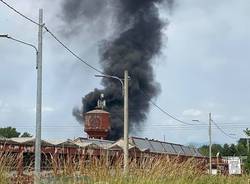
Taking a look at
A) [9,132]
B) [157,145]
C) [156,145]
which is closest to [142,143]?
[156,145]

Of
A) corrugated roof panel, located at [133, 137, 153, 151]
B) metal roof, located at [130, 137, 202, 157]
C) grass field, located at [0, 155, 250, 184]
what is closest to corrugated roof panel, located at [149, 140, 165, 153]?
metal roof, located at [130, 137, 202, 157]

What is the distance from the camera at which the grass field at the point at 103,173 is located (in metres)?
9.30

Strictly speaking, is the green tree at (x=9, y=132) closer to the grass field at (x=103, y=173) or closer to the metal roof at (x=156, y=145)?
the metal roof at (x=156, y=145)

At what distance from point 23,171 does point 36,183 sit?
1.71 ft

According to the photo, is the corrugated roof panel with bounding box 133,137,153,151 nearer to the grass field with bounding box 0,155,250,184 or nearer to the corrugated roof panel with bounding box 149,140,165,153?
the corrugated roof panel with bounding box 149,140,165,153

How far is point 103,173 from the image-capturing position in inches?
387

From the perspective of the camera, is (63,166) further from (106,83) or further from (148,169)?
(106,83)

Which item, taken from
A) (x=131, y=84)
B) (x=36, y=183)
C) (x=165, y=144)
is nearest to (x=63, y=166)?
(x=36, y=183)

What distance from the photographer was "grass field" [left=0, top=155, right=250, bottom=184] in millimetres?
9297

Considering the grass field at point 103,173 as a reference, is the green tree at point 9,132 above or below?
above

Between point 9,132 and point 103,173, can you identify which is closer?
point 103,173

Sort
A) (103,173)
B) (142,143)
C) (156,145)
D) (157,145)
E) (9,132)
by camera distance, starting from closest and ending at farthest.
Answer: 1. (103,173)
2. (142,143)
3. (156,145)
4. (157,145)
5. (9,132)

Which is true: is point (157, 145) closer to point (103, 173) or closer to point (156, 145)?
point (156, 145)

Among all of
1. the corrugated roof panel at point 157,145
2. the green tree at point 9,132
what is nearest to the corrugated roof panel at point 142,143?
the corrugated roof panel at point 157,145
